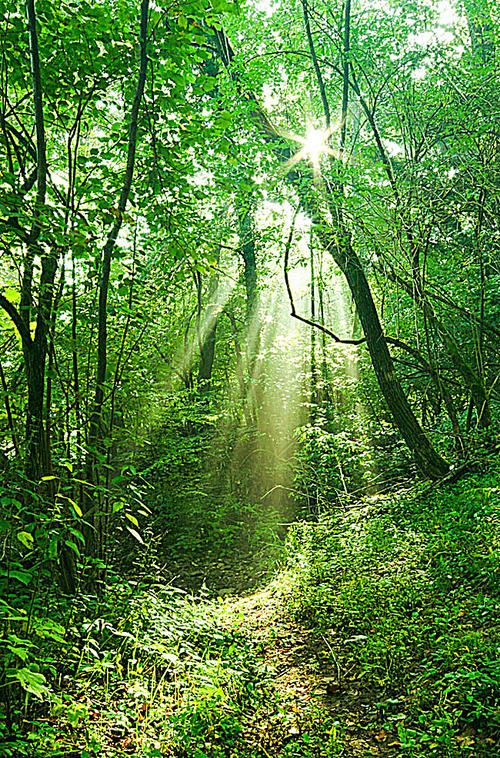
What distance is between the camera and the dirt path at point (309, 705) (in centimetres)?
274

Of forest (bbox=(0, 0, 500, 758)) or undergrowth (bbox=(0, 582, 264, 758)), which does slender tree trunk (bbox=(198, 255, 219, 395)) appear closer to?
forest (bbox=(0, 0, 500, 758))

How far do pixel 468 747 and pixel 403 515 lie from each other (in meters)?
3.83

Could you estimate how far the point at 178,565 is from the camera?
7.66 m

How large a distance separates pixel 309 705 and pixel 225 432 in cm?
798

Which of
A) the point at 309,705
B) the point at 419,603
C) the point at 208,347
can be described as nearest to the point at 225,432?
the point at 208,347

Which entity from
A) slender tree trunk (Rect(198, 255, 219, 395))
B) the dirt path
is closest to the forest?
the dirt path

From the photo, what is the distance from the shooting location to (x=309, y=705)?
3.26m

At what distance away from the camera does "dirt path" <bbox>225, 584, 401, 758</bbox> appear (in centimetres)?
274

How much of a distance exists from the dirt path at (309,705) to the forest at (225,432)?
18mm

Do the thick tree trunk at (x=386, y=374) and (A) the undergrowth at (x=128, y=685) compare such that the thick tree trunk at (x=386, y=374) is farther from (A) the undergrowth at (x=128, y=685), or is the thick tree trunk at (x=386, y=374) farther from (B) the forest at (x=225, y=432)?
(A) the undergrowth at (x=128, y=685)

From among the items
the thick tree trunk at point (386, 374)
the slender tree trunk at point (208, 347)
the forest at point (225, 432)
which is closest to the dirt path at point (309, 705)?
the forest at point (225, 432)

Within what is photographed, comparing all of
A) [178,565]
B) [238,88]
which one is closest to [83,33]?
[238,88]

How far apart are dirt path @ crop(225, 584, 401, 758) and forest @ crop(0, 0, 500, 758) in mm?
18

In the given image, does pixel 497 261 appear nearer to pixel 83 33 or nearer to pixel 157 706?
pixel 83 33
